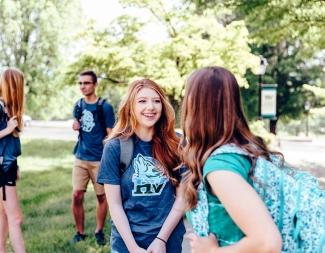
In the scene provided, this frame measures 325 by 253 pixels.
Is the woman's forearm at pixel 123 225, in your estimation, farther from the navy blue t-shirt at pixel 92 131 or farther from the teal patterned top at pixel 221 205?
the navy blue t-shirt at pixel 92 131

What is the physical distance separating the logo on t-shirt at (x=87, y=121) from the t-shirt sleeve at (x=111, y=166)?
2979 millimetres

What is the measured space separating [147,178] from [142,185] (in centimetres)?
5

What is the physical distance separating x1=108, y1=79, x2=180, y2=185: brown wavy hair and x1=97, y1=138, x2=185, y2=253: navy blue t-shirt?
0.08m

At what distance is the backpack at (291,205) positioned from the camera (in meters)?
1.77

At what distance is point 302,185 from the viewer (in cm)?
181

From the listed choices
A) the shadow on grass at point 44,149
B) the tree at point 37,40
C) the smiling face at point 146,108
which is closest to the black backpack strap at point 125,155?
the smiling face at point 146,108

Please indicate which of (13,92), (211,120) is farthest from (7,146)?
(211,120)

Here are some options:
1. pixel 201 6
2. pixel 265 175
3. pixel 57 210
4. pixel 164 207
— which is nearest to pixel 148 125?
pixel 164 207

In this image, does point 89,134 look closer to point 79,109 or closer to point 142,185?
point 79,109

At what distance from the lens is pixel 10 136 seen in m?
4.47

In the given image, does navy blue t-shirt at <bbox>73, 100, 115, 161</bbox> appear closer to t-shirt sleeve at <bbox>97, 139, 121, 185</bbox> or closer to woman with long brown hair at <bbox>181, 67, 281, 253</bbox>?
t-shirt sleeve at <bbox>97, 139, 121, 185</bbox>

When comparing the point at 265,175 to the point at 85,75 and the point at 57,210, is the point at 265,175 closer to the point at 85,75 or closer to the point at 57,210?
the point at 85,75

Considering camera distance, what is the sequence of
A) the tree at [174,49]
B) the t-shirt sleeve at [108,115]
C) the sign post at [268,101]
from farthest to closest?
the tree at [174,49] < the sign post at [268,101] < the t-shirt sleeve at [108,115]

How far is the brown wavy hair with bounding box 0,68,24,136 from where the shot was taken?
444cm
